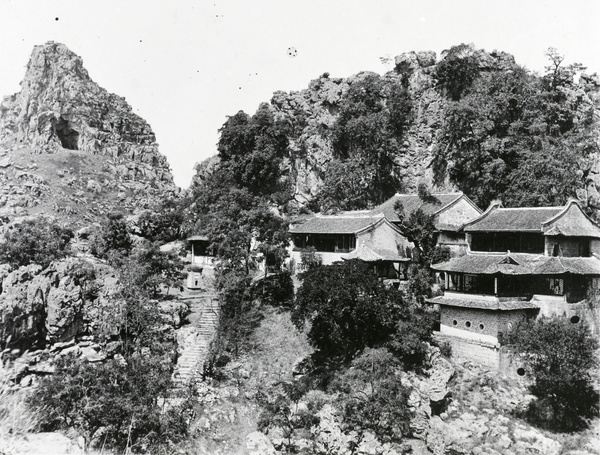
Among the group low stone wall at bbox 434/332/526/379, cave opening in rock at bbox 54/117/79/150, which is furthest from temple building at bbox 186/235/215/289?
cave opening in rock at bbox 54/117/79/150

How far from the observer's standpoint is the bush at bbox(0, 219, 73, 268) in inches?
1473

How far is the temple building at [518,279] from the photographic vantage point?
32.0m

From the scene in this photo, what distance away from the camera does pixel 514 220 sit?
36.2 meters

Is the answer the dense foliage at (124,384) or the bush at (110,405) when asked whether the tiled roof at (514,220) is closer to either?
the dense foliage at (124,384)

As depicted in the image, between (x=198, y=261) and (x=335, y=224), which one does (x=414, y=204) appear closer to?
(x=335, y=224)

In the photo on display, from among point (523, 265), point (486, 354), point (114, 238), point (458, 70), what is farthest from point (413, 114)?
point (114, 238)

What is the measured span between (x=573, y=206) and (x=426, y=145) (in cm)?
1894

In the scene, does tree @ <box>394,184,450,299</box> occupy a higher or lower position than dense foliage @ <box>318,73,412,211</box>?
lower

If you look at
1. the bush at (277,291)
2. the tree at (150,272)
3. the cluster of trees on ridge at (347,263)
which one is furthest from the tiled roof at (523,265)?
the tree at (150,272)

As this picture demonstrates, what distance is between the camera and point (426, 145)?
5219 cm

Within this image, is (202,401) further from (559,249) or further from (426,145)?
(426,145)

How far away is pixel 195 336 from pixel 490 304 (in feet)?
60.7

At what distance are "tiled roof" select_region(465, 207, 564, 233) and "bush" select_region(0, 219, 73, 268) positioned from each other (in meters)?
28.7

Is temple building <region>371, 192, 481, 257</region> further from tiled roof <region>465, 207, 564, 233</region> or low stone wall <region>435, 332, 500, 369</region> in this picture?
low stone wall <region>435, 332, 500, 369</region>
